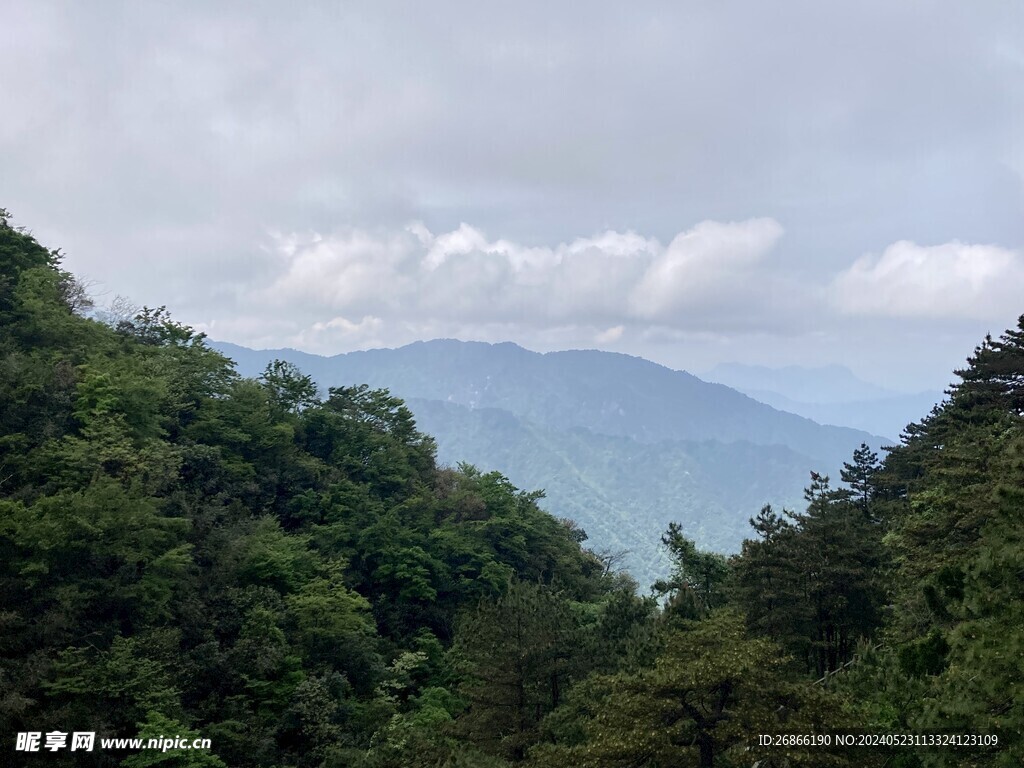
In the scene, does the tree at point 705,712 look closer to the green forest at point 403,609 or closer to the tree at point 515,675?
the green forest at point 403,609

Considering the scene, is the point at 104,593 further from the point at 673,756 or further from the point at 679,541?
the point at 679,541

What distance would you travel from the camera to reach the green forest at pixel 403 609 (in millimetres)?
9688

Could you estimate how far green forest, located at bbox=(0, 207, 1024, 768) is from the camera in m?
9.69

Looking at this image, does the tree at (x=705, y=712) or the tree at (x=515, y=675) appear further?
the tree at (x=515, y=675)

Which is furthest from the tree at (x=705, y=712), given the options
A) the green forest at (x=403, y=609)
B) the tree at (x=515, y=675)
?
the tree at (x=515, y=675)

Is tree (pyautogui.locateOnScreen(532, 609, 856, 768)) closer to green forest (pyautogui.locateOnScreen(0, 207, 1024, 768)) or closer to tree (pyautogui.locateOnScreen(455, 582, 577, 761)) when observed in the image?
→ green forest (pyautogui.locateOnScreen(0, 207, 1024, 768))

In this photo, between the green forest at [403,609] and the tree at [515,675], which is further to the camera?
the tree at [515,675]

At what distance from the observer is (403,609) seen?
2641 cm

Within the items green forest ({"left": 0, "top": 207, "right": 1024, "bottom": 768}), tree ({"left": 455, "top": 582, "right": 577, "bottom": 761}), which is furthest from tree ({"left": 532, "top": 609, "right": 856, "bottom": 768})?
tree ({"left": 455, "top": 582, "right": 577, "bottom": 761})

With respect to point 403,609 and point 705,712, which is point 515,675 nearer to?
point 705,712

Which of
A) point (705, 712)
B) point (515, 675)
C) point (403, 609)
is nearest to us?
point (705, 712)

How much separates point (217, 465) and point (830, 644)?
22070mm

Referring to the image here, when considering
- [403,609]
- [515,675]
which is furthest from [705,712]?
[403,609]

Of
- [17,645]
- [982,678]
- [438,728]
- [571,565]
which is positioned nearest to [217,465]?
[17,645]
